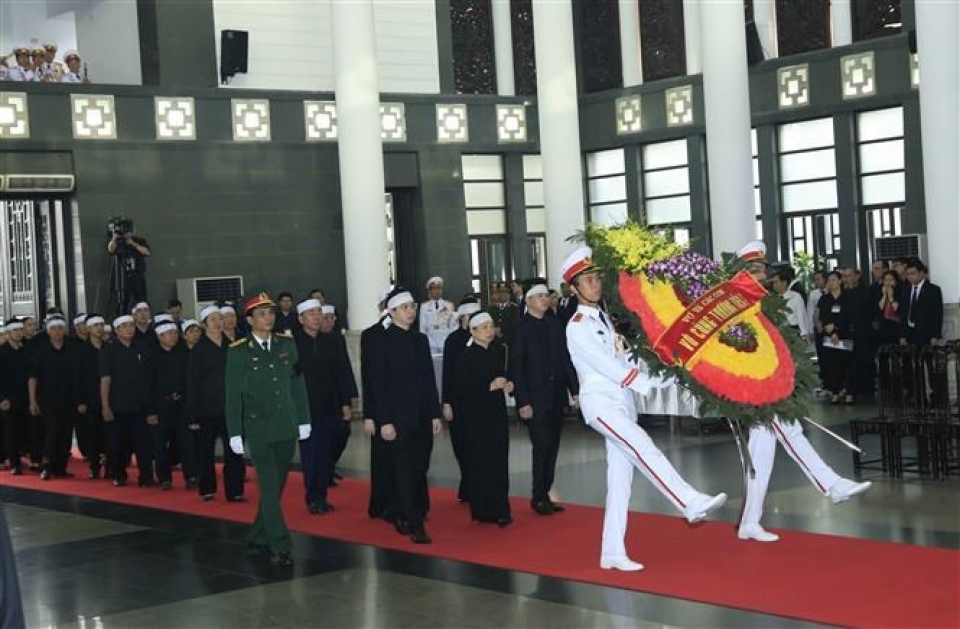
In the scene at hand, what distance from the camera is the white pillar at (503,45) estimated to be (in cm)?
2564

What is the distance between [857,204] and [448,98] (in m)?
7.25

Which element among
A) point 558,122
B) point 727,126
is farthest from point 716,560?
point 558,122

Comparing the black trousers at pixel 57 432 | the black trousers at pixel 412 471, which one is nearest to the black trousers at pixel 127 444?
the black trousers at pixel 57 432

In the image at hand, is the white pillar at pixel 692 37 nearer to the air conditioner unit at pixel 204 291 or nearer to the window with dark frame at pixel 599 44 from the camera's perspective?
the window with dark frame at pixel 599 44

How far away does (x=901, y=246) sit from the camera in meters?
19.4

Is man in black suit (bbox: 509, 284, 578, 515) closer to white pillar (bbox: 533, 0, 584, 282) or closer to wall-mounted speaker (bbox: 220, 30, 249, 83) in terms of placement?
white pillar (bbox: 533, 0, 584, 282)

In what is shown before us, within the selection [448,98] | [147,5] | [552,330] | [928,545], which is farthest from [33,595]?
[448,98]

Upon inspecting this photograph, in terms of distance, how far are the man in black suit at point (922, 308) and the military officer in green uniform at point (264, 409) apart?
817cm

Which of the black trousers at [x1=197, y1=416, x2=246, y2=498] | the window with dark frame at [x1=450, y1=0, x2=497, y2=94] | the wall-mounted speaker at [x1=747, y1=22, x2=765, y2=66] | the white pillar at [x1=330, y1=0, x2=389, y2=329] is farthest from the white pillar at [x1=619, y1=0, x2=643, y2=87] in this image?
the black trousers at [x1=197, y1=416, x2=246, y2=498]

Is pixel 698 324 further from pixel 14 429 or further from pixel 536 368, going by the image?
pixel 14 429

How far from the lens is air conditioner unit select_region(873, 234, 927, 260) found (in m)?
19.2

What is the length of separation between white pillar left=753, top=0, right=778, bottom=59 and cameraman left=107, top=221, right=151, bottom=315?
10801 millimetres

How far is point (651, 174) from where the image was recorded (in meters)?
24.6

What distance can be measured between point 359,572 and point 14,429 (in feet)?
29.1
